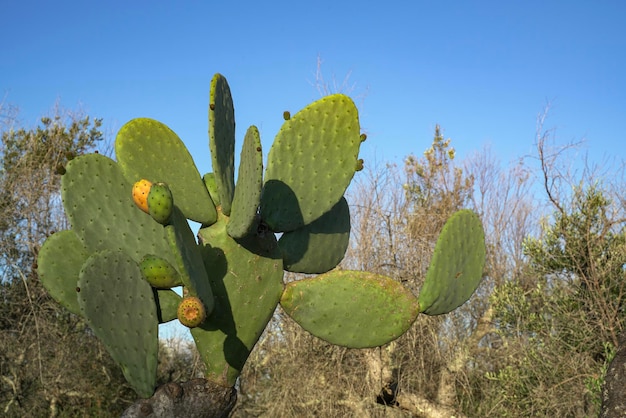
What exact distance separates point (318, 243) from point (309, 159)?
449mm

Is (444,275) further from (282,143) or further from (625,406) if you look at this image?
(625,406)

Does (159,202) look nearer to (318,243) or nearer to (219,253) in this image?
(219,253)

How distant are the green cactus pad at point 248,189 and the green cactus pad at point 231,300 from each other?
0.10 metres

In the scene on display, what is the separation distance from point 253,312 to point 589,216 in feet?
21.1

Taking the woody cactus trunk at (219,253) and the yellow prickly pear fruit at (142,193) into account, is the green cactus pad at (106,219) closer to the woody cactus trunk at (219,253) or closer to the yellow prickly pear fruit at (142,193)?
the woody cactus trunk at (219,253)

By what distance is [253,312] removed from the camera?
2.92 m

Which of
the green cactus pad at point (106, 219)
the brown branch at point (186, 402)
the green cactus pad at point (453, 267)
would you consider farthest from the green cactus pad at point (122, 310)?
the green cactus pad at point (453, 267)

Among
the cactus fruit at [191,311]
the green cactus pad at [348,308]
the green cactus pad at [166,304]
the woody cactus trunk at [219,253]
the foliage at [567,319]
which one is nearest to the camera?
the cactus fruit at [191,311]

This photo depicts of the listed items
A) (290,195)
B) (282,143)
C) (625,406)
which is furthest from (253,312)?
(625,406)

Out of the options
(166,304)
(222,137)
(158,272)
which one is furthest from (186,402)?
(222,137)

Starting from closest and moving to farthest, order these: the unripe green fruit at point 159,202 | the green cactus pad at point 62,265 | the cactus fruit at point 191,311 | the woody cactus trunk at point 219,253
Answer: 1. the unripe green fruit at point 159,202
2. the cactus fruit at point 191,311
3. the woody cactus trunk at point 219,253
4. the green cactus pad at point 62,265

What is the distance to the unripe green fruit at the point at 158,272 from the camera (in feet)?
8.94

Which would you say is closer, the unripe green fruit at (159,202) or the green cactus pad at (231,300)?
the unripe green fruit at (159,202)

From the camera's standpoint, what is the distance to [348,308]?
305cm
